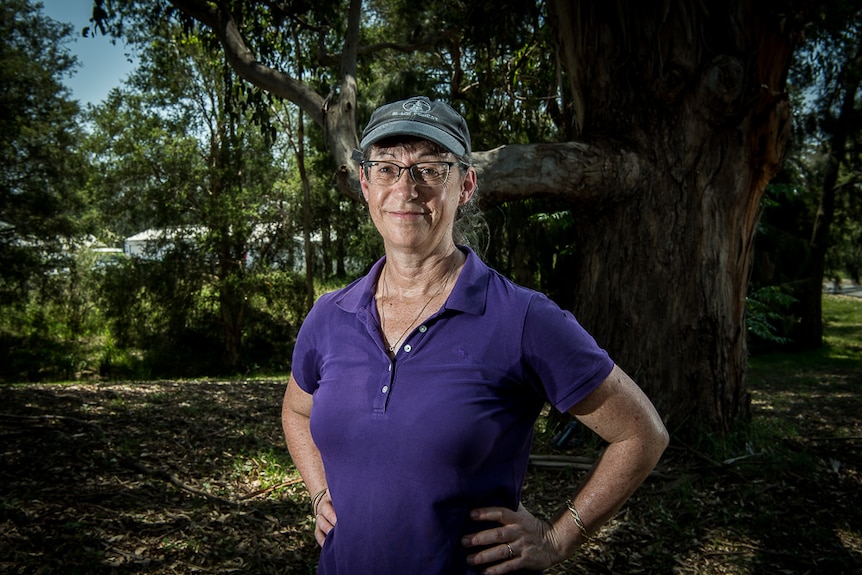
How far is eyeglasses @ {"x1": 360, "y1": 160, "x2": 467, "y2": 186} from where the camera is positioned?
1.82 meters

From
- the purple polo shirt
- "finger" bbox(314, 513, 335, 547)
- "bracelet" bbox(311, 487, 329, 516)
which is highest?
the purple polo shirt

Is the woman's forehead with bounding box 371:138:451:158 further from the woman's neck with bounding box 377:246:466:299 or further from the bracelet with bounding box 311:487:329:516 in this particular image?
the bracelet with bounding box 311:487:329:516

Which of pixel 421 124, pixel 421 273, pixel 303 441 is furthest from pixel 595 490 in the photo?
pixel 421 124

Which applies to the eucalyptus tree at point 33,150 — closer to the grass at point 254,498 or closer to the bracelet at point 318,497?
the grass at point 254,498

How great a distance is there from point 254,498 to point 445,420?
293 centimetres

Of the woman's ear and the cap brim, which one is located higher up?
the cap brim

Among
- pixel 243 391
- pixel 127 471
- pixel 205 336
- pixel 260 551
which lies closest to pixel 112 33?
pixel 243 391

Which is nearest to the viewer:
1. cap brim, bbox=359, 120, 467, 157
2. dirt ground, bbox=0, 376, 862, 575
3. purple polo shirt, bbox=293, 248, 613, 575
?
purple polo shirt, bbox=293, 248, 613, 575

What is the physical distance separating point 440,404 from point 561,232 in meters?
8.45

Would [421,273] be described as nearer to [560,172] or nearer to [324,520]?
[324,520]

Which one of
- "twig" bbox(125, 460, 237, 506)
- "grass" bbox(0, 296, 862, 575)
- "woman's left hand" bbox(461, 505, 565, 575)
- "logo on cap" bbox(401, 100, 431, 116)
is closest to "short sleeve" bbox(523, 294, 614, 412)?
"woman's left hand" bbox(461, 505, 565, 575)

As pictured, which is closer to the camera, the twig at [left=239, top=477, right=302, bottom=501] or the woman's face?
the woman's face

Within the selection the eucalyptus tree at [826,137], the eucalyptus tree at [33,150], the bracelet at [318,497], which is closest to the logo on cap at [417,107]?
the bracelet at [318,497]

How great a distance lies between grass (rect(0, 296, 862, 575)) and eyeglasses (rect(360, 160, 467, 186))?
225cm
